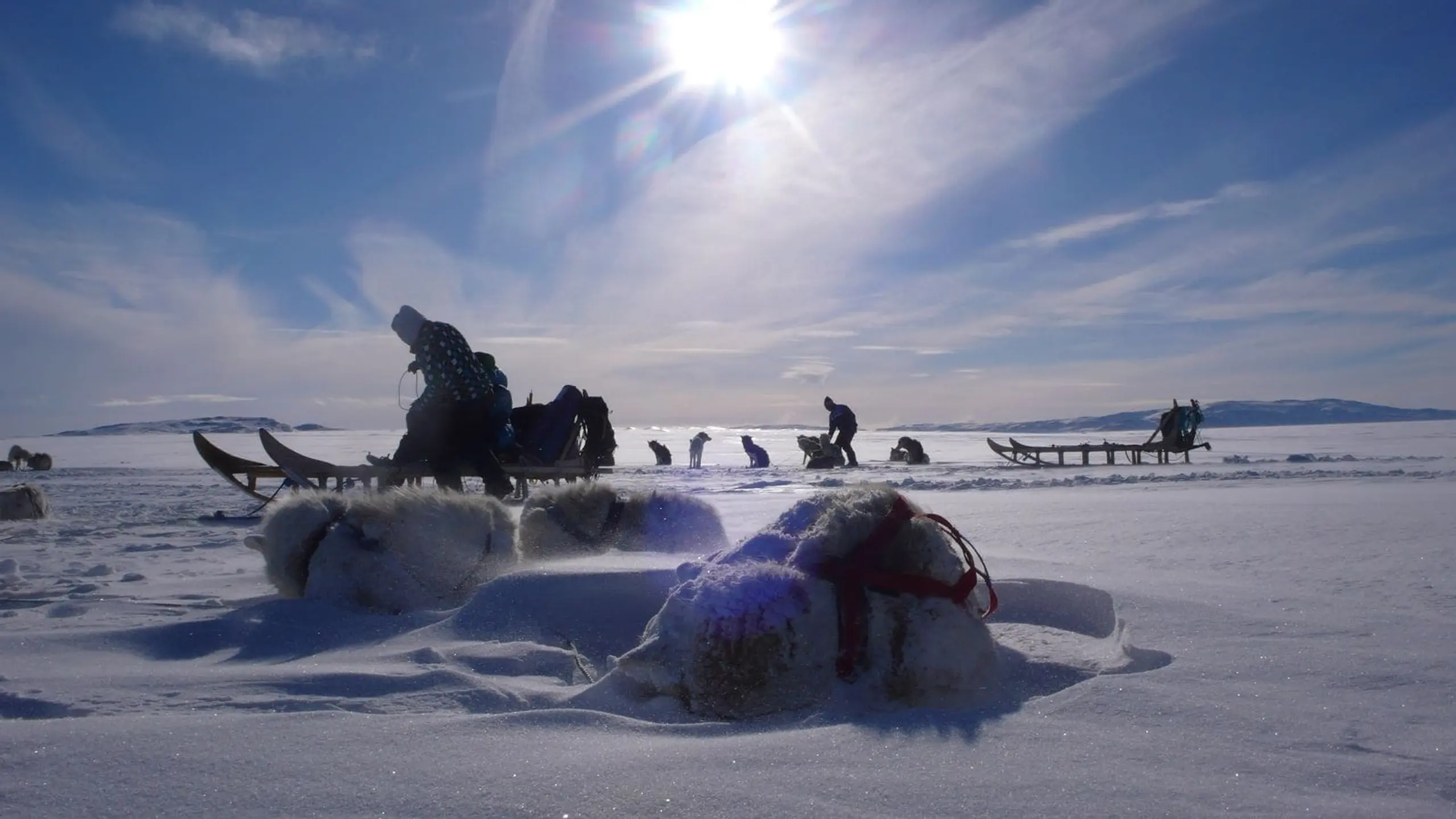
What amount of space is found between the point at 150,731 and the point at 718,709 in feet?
3.31

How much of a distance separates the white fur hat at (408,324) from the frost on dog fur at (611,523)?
2.64 meters

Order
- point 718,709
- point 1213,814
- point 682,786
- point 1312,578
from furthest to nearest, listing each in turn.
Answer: point 1312,578, point 718,709, point 682,786, point 1213,814

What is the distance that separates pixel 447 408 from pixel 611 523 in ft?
8.49

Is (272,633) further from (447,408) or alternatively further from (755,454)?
(755,454)

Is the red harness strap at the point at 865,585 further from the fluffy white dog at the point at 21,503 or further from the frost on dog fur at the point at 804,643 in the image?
the fluffy white dog at the point at 21,503

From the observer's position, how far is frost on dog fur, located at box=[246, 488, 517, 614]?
3055 mm

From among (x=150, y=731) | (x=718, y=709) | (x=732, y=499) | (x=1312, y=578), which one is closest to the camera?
(x=150, y=731)

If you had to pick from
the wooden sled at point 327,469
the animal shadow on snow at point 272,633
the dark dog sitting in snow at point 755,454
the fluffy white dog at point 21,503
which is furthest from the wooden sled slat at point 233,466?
the dark dog sitting in snow at point 755,454

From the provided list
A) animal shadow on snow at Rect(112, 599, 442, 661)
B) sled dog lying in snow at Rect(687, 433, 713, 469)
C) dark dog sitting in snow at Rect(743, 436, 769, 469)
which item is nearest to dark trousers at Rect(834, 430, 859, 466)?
dark dog sitting in snow at Rect(743, 436, 769, 469)

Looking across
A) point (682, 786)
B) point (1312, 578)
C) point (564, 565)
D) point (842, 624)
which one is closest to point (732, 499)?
point (564, 565)

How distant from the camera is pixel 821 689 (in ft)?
5.59

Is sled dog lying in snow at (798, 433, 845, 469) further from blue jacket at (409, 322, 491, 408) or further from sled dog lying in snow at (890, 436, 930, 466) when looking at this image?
blue jacket at (409, 322, 491, 408)

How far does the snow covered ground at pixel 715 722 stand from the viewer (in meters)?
1.22

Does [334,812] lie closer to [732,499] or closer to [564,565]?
[564,565]
